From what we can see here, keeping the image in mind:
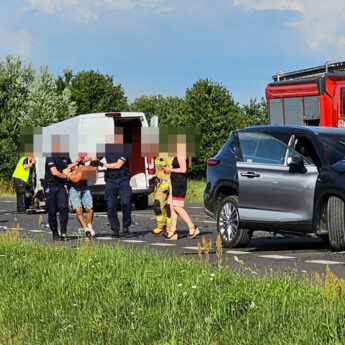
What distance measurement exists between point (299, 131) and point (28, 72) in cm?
8033

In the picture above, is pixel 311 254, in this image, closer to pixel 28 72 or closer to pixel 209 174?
pixel 209 174

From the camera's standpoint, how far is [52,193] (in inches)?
655

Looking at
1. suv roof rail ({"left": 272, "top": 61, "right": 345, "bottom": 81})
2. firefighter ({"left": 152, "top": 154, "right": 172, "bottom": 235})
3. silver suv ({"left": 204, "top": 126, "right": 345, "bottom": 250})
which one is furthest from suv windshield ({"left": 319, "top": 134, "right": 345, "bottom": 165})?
suv roof rail ({"left": 272, "top": 61, "right": 345, "bottom": 81})

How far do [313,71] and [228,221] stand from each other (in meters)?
21.1

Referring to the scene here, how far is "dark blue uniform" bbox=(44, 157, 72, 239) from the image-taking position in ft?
54.1

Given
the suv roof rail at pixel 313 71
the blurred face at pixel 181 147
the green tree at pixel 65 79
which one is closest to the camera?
the blurred face at pixel 181 147

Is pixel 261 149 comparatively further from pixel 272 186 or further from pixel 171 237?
pixel 171 237

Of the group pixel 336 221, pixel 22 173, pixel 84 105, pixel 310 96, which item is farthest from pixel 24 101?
pixel 336 221

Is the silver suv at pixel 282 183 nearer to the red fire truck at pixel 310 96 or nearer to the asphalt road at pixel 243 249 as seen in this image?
the asphalt road at pixel 243 249

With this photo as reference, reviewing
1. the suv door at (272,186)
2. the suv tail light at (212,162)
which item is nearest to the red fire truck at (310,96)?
the suv tail light at (212,162)

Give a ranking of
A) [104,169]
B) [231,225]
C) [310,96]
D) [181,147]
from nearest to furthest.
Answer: [231,225]
[181,147]
[104,169]
[310,96]

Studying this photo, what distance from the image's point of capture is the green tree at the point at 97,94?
98750 millimetres

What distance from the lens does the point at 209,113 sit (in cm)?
7056

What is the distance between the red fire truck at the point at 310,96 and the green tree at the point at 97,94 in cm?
6436
